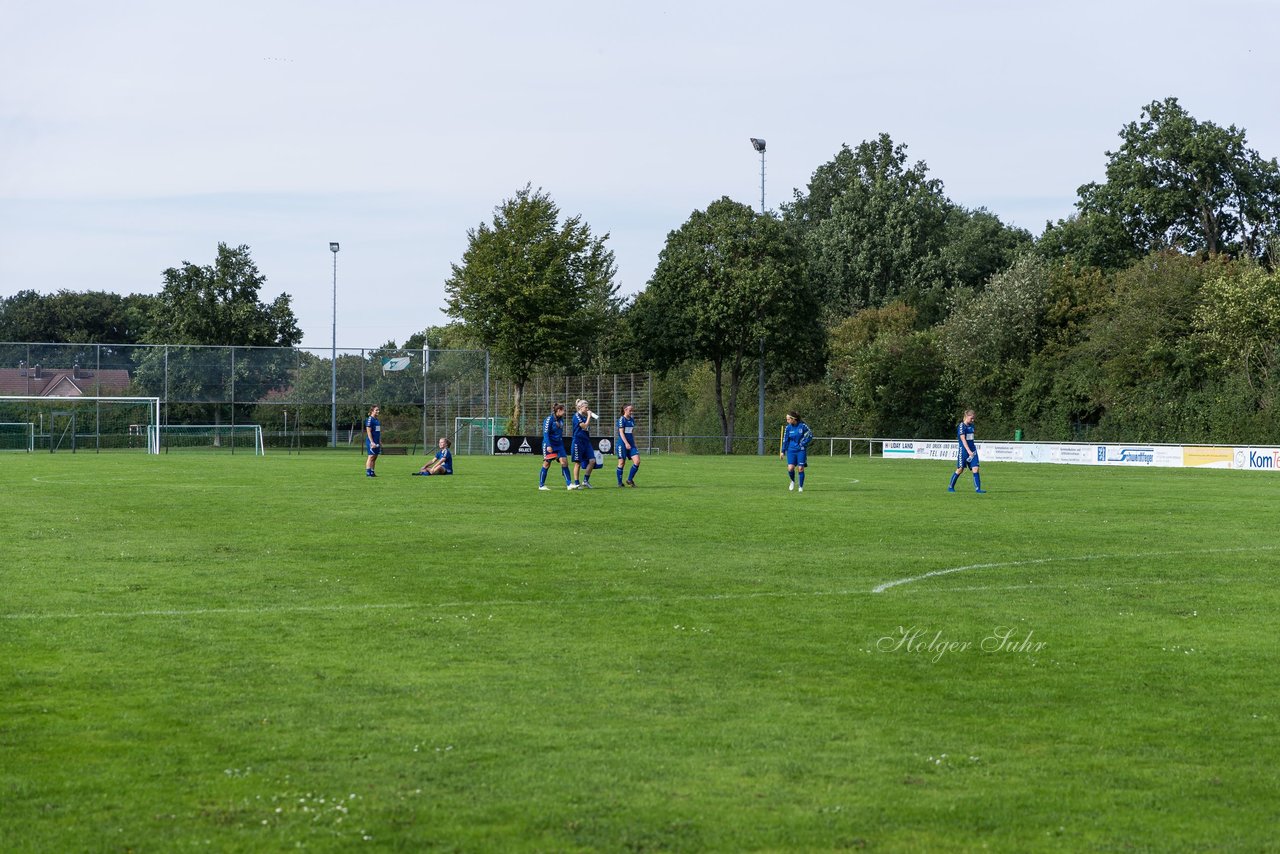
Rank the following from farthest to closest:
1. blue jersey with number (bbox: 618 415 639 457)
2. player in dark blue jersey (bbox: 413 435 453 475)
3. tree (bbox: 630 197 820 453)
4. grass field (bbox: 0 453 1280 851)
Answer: tree (bbox: 630 197 820 453)
player in dark blue jersey (bbox: 413 435 453 475)
blue jersey with number (bbox: 618 415 639 457)
grass field (bbox: 0 453 1280 851)

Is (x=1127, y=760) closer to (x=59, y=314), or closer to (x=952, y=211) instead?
(x=952, y=211)

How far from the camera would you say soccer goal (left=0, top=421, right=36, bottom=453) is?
61875 mm

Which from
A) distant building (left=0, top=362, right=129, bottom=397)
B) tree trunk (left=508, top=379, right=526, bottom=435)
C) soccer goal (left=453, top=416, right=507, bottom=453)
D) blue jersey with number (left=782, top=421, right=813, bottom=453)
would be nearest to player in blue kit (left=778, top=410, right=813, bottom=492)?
blue jersey with number (left=782, top=421, right=813, bottom=453)

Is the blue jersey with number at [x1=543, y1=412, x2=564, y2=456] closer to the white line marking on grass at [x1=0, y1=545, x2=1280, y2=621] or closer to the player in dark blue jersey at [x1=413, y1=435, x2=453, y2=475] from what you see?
the player in dark blue jersey at [x1=413, y1=435, x2=453, y2=475]

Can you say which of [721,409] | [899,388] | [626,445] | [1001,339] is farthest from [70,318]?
[626,445]

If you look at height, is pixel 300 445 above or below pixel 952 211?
below

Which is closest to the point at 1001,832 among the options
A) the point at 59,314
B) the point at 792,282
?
the point at 792,282

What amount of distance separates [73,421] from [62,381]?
187 centimetres

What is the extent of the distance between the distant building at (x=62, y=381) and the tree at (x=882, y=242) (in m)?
42.2

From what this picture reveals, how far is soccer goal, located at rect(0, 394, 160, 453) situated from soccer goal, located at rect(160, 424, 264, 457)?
63 cm

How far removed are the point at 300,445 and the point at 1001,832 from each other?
60945 mm

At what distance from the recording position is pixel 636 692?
8.30m

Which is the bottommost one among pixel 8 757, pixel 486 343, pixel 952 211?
pixel 8 757

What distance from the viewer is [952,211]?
94375mm
